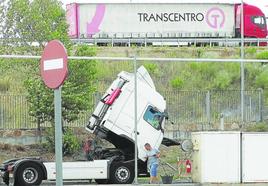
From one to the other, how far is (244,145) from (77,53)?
8.80 metres

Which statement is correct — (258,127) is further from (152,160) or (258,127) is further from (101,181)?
(101,181)

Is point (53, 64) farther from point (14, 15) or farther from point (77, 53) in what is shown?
point (14, 15)

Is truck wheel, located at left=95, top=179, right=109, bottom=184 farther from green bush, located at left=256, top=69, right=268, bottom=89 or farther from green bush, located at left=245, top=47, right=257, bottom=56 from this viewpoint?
green bush, located at left=245, top=47, right=257, bottom=56

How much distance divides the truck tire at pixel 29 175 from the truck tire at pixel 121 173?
1.98m

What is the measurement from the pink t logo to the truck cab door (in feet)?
83.6

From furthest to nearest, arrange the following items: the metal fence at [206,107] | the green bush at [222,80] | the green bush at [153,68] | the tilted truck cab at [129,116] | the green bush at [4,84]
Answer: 1. the green bush at [153,68]
2. the green bush at [222,80]
3. the green bush at [4,84]
4. the metal fence at [206,107]
5. the tilted truck cab at [129,116]

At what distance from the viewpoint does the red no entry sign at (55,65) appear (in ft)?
28.8

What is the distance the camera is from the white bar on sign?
8.89 m

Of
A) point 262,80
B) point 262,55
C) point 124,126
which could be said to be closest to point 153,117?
point 124,126

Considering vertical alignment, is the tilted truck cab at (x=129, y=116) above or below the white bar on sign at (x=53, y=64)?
below

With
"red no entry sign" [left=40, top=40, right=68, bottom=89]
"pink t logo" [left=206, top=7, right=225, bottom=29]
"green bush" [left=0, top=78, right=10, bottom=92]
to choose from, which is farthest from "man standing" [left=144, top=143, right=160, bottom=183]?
"pink t logo" [left=206, top=7, right=225, bottom=29]

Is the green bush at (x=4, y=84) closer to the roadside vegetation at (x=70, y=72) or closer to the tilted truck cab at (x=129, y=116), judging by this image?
the roadside vegetation at (x=70, y=72)

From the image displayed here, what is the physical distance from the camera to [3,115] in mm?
20625

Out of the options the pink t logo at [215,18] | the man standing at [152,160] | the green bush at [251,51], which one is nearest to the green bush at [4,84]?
the man standing at [152,160]
